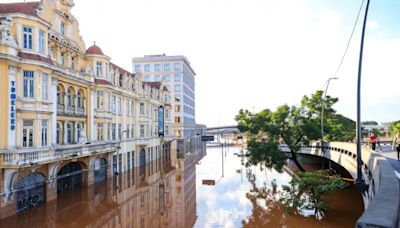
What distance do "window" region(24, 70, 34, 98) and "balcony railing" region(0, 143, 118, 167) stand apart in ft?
13.3

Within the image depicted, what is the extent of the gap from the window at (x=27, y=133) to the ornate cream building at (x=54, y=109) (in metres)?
0.06

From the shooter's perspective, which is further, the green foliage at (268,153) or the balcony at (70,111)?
the green foliage at (268,153)

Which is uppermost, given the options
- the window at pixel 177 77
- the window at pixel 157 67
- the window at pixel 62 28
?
the window at pixel 157 67

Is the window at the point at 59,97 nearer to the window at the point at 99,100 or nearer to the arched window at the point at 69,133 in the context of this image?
the arched window at the point at 69,133

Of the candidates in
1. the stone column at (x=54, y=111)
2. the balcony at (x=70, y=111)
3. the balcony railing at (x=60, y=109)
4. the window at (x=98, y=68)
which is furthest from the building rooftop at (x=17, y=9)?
the window at (x=98, y=68)

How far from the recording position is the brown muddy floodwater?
19953 mm

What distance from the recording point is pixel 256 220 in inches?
811

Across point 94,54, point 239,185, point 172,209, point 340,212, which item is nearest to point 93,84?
point 94,54

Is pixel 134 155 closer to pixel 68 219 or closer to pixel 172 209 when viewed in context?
pixel 172 209

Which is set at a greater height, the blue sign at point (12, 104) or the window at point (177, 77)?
the window at point (177, 77)

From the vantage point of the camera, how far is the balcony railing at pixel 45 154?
18938 mm

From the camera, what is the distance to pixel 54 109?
23656 millimetres

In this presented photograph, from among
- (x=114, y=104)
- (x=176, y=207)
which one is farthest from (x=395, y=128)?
(x=114, y=104)

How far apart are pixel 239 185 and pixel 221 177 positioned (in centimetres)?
545
